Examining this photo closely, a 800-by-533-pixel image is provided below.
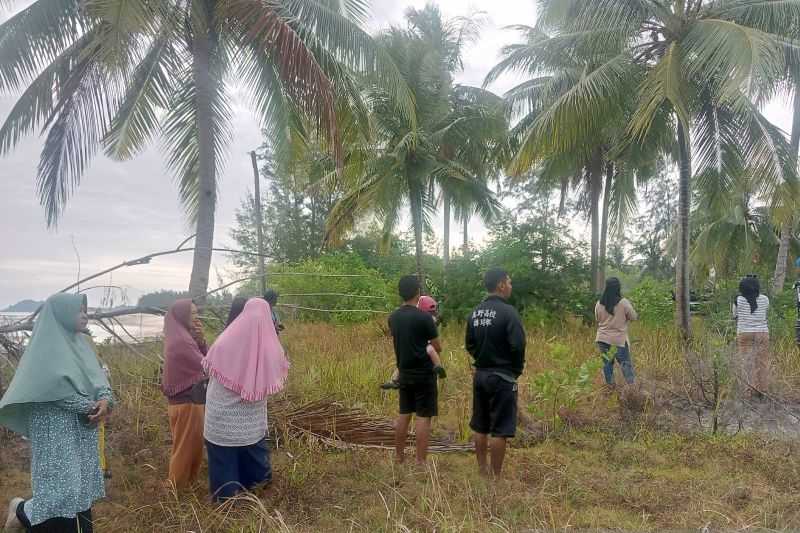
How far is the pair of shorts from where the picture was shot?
4.54 metres

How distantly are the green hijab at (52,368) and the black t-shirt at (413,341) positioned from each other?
2119 millimetres

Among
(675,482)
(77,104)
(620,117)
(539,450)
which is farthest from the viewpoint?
(620,117)

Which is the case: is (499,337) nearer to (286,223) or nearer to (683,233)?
(683,233)

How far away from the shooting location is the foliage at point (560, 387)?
5633mm

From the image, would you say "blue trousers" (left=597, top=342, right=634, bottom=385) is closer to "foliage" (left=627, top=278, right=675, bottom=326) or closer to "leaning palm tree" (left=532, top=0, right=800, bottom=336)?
"leaning palm tree" (left=532, top=0, right=800, bottom=336)

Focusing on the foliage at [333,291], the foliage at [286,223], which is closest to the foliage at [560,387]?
the foliage at [333,291]

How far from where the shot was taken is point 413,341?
450 centimetres

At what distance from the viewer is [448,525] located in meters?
3.29

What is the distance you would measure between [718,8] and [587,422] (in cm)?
790

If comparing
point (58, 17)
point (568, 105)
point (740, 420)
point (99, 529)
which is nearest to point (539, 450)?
point (740, 420)

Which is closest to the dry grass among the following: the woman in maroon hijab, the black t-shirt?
the woman in maroon hijab

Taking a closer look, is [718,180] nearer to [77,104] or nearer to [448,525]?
[448,525]

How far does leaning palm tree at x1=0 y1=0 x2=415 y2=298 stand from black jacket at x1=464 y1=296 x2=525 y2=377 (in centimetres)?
317

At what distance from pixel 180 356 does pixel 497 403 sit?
7.50ft
